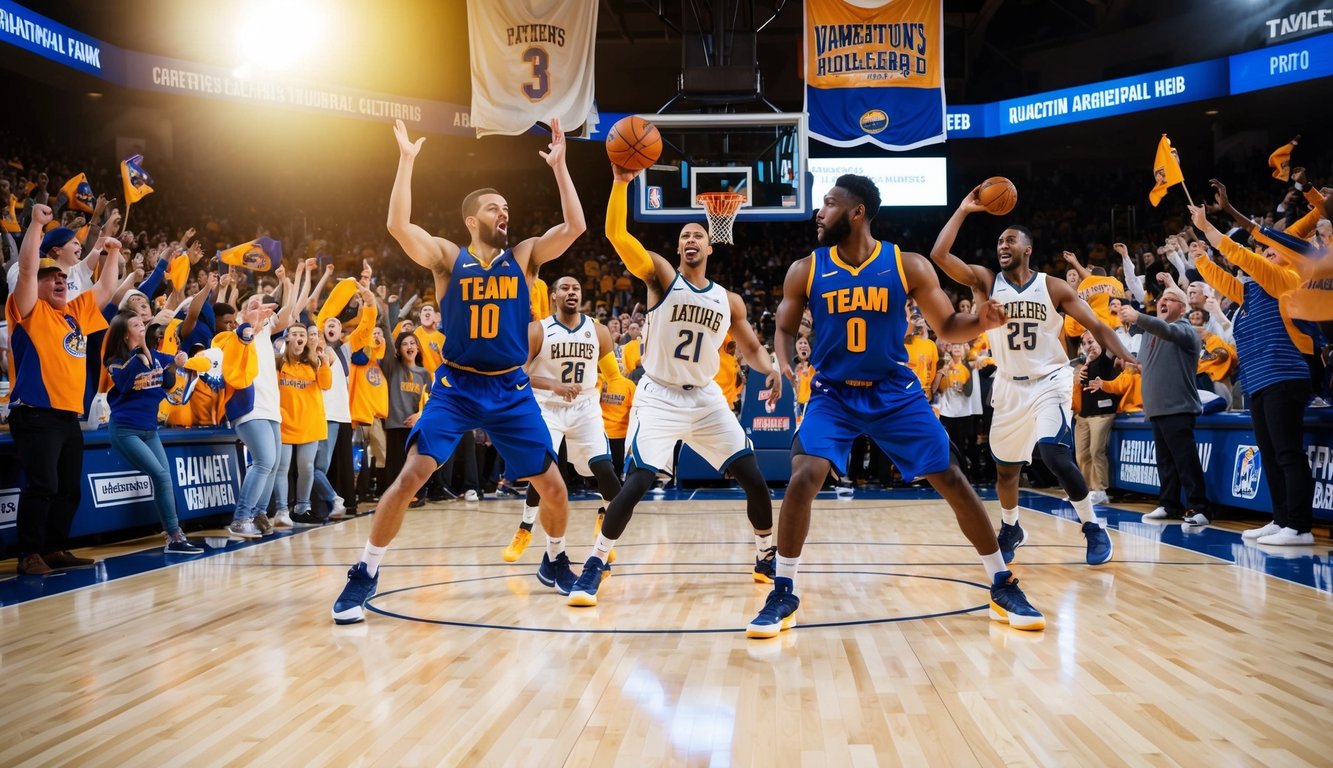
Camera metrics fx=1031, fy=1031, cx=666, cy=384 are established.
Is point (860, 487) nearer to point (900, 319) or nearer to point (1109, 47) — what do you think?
point (900, 319)

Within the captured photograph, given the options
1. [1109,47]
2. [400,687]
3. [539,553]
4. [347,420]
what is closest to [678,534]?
[539,553]

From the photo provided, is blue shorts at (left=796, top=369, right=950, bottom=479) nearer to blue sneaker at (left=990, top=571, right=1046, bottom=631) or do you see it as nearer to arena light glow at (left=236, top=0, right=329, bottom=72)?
blue sneaker at (left=990, top=571, right=1046, bottom=631)

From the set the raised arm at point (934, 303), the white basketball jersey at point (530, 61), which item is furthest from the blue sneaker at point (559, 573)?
the white basketball jersey at point (530, 61)

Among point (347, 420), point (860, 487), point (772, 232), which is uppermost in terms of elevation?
point (772, 232)

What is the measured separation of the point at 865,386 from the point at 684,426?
156 cm

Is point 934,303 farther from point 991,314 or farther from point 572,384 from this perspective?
point 572,384

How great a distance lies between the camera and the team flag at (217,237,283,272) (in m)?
10.2

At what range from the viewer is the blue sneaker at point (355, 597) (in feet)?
16.9

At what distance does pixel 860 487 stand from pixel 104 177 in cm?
1756

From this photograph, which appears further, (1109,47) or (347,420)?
(1109,47)

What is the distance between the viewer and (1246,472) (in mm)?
9727

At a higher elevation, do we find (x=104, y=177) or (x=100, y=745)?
(x=104, y=177)

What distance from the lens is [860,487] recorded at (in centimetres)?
1532

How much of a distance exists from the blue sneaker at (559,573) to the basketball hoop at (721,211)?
7.95m
